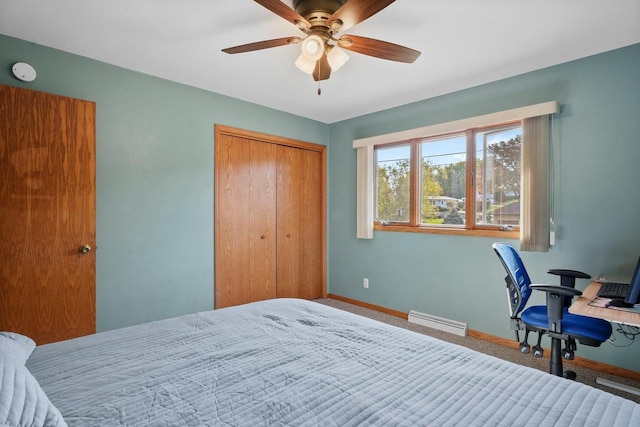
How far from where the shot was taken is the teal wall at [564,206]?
240 centimetres

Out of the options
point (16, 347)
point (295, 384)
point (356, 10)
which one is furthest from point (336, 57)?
point (16, 347)

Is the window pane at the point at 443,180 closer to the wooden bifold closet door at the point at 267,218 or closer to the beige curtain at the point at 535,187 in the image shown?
the beige curtain at the point at 535,187

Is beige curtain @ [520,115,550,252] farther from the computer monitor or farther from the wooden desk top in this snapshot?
the computer monitor

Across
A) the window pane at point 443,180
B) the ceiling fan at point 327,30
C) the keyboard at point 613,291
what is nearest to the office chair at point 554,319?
the keyboard at point 613,291

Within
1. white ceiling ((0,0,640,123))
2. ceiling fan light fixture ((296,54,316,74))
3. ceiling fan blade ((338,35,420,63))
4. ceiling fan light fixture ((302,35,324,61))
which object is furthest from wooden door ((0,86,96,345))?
ceiling fan blade ((338,35,420,63))

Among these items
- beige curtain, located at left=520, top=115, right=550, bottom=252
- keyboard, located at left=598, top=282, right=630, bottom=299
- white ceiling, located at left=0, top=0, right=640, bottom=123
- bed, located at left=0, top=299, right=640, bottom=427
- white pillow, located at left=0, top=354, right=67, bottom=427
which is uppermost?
white ceiling, located at left=0, top=0, right=640, bottom=123

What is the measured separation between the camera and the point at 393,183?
3971 mm

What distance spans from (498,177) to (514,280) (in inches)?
50.1

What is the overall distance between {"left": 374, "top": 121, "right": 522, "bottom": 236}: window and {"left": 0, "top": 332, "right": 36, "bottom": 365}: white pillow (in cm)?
329

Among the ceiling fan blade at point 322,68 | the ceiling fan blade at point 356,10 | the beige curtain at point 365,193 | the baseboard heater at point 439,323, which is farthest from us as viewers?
the beige curtain at point 365,193

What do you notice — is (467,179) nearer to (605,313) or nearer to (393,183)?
(393,183)

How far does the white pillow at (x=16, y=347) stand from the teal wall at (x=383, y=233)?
1.64 meters

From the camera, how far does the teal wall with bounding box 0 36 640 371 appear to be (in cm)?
244

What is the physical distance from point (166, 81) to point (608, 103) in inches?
148
